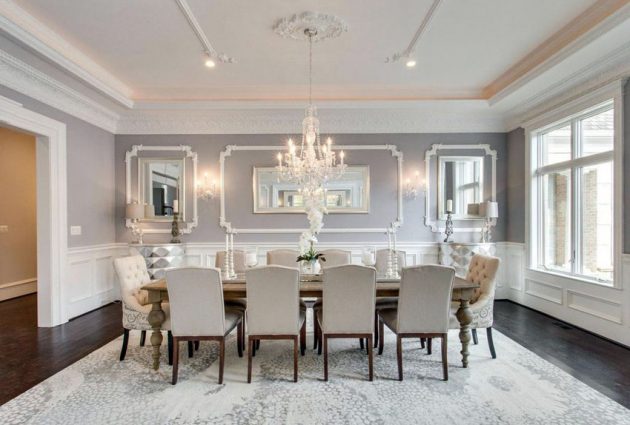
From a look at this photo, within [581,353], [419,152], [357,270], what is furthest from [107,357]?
[419,152]

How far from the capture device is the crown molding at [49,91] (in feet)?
11.2

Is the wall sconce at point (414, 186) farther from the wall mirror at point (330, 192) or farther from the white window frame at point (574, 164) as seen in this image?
the white window frame at point (574, 164)

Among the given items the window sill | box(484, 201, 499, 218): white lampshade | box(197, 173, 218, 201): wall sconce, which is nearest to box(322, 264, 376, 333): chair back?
the window sill

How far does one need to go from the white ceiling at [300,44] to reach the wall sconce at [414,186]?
1232 millimetres

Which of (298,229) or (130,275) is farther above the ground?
(298,229)

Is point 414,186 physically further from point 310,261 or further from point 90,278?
point 90,278

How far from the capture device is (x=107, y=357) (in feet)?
10.1

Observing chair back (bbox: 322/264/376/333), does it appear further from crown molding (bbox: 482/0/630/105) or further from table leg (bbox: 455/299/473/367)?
crown molding (bbox: 482/0/630/105)

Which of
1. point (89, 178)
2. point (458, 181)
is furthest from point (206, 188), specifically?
point (458, 181)

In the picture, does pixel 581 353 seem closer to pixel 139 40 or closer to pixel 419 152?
pixel 419 152

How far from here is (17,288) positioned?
221 inches

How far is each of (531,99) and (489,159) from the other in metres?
1.08

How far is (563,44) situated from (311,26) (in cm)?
259

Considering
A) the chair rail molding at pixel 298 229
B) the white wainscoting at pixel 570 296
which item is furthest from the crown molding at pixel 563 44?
the white wainscoting at pixel 570 296
